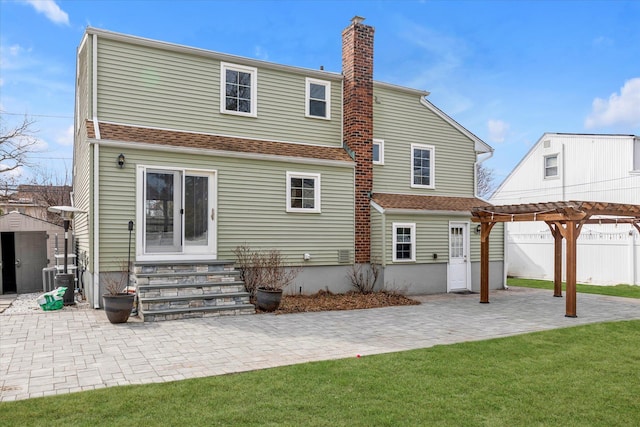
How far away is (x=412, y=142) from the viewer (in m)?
14.6

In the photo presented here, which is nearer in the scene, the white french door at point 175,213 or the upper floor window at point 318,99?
the white french door at point 175,213

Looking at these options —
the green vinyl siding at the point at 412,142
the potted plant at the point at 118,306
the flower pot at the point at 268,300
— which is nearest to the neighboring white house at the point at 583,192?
the green vinyl siding at the point at 412,142

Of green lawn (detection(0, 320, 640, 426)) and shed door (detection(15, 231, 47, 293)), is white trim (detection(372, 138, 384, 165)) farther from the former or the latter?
shed door (detection(15, 231, 47, 293))

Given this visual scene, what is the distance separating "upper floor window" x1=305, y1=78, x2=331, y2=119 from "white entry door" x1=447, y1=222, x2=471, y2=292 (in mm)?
5260

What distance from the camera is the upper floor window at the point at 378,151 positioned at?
13953 millimetres

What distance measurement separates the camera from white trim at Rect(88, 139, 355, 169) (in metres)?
9.75

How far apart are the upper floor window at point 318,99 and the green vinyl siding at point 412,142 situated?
1.62m

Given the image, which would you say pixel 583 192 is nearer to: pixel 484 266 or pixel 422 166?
pixel 422 166

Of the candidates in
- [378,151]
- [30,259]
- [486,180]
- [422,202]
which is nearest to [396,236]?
[422,202]

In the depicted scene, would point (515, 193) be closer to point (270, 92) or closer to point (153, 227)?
point (270, 92)

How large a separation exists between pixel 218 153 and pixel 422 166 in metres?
7.14

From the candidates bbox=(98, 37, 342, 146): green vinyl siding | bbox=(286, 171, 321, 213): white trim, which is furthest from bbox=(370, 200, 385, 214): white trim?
bbox=(98, 37, 342, 146): green vinyl siding

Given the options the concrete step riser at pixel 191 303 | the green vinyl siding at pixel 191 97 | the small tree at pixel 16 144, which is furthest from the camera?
the small tree at pixel 16 144

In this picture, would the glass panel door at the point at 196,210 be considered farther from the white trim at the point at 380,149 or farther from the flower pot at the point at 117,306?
the white trim at the point at 380,149
